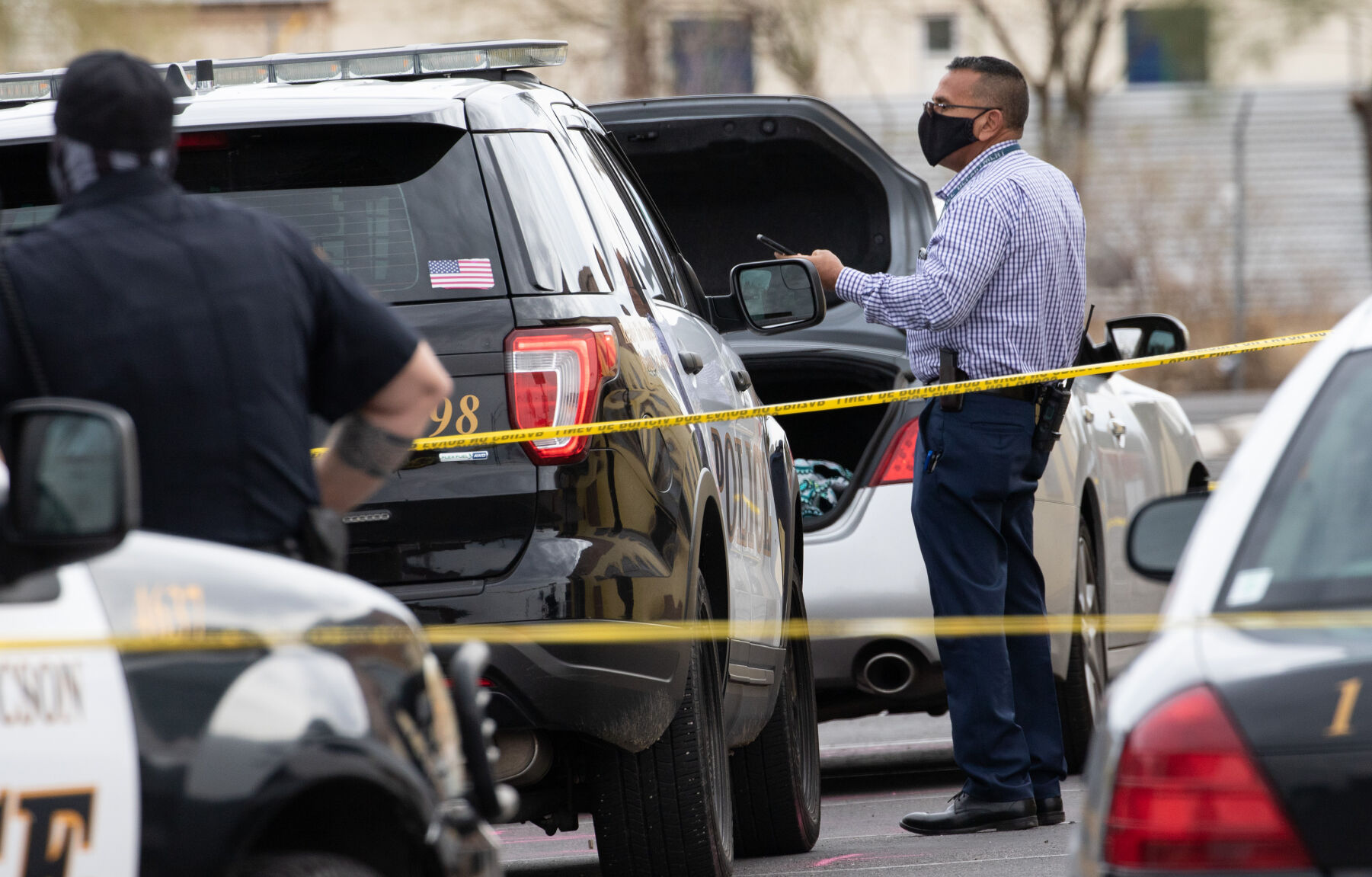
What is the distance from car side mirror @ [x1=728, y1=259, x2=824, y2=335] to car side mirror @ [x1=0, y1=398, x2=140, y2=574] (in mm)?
3223

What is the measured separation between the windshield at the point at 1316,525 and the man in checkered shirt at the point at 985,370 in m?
2.81

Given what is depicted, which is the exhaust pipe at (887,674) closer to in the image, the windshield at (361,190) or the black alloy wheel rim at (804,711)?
the black alloy wheel rim at (804,711)

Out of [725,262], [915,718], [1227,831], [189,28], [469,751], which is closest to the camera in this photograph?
[1227,831]

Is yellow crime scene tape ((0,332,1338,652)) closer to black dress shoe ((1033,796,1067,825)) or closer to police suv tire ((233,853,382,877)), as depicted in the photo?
police suv tire ((233,853,382,877))

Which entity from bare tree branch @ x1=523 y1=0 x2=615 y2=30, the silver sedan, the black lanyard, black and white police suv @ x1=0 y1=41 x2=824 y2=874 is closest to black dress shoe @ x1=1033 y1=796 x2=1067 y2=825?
the silver sedan

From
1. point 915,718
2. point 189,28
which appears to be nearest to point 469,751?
point 915,718

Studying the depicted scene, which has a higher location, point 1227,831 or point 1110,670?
point 1227,831

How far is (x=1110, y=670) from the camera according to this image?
28.2 ft

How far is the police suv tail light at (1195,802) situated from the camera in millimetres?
2562

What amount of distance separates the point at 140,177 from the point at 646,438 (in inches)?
60.6

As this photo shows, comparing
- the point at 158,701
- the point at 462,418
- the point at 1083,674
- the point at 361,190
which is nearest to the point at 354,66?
the point at 361,190

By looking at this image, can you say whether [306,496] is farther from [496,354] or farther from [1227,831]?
[1227,831]

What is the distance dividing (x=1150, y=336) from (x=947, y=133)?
192cm

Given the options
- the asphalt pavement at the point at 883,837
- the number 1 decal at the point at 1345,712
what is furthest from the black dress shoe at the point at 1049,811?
the number 1 decal at the point at 1345,712
